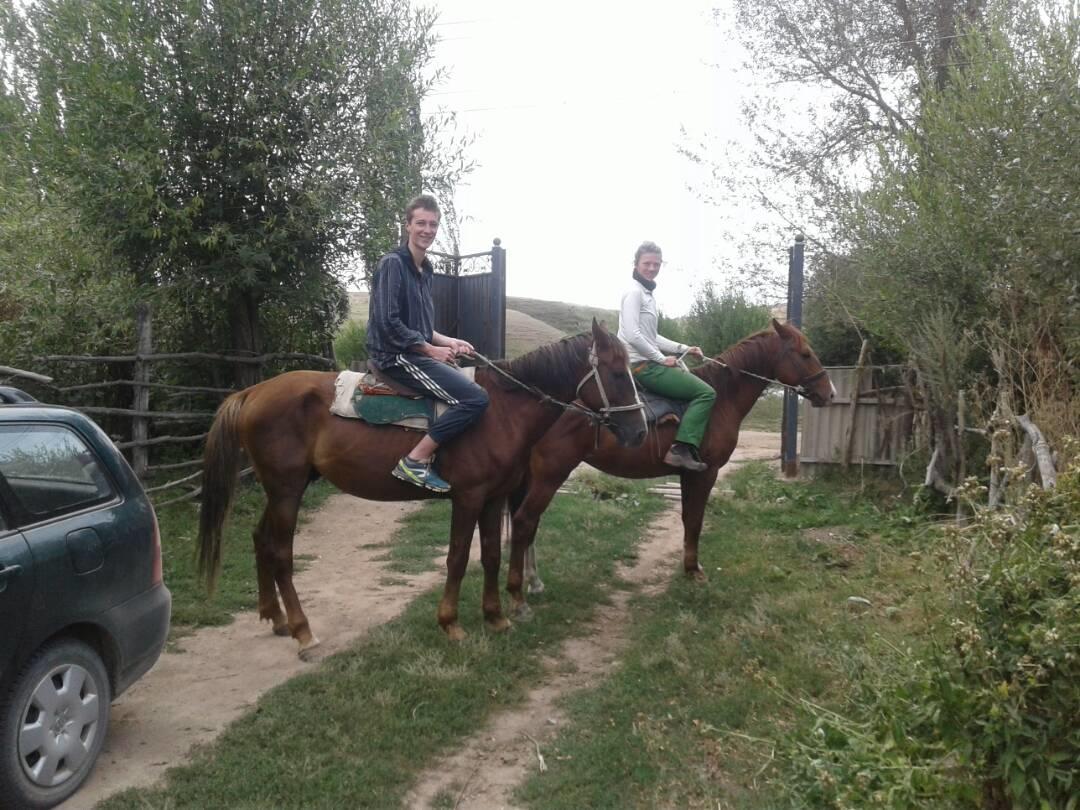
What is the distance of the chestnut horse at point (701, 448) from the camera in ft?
20.7

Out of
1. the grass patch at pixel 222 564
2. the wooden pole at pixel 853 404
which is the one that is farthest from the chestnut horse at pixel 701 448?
the wooden pole at pixel 853 404

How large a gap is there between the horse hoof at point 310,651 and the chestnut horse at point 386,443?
23 mm

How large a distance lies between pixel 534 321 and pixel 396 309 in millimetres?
42344

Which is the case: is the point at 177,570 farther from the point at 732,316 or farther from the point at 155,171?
the point at 732,316

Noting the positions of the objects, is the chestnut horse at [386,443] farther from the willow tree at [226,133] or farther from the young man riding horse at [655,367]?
the willow tree at [226,133]

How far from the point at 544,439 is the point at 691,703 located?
2.56 meters

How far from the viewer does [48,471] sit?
366 centimetres

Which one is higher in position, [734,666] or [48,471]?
[48,471]

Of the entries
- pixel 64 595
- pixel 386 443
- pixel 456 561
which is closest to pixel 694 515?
pixel 456 561

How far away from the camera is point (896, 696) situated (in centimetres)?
294

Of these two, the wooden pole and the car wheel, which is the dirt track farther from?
the wooden pole

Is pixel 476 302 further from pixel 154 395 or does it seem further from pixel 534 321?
pixel 534 321

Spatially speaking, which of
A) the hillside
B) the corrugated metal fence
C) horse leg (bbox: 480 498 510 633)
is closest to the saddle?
the hillside

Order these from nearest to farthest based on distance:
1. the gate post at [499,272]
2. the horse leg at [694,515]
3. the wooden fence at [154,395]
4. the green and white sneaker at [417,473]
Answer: the green and white sneaker at [417,473], the horse leg at [694,515], the wooden fence at [154,395], the gate post at [499,272]
